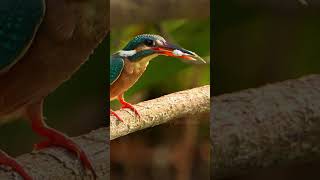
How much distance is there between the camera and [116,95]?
6.21ft

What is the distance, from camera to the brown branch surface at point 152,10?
1.84 metres

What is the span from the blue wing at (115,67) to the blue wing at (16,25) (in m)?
0.30

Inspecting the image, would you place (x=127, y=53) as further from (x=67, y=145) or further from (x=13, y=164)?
(x=13, y=164)

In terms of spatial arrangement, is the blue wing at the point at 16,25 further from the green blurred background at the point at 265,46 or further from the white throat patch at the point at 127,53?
the green blurred background at the point at 265,46

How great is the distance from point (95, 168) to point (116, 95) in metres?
0.23

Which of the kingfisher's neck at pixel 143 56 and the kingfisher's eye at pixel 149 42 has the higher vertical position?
the kingfisher's eye at pixel 149 42

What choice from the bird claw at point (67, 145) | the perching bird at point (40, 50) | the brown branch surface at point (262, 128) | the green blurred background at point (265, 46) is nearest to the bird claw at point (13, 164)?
the perching bird at point (40, 50)

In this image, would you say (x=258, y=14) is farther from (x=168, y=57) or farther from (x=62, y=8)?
(x=62, y=8)

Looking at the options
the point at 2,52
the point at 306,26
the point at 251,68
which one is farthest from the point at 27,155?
the point at 306,26

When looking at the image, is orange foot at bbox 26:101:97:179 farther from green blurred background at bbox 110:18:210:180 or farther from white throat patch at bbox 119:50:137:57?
white throat patch at bbox 119:50:137:57

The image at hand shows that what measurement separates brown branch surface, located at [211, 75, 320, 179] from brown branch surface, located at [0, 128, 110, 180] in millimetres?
324

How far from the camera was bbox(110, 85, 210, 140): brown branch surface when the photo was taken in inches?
74.8

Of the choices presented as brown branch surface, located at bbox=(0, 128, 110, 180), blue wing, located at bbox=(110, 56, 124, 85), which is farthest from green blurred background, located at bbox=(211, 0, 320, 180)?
brown branch surface, located at bbox=(0, 128, 110, 180)

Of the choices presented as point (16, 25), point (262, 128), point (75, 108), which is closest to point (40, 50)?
point (16, 25)
